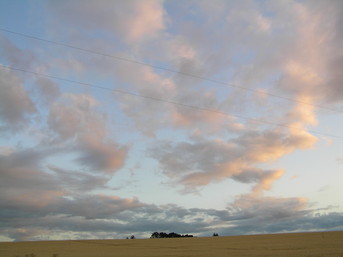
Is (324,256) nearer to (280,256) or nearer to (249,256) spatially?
(280,256)

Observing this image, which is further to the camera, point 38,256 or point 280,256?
point 38,256

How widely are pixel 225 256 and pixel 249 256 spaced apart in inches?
103

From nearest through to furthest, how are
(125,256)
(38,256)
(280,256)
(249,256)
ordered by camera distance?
(280,256) < (249,256) < (125,256) < (38,256)

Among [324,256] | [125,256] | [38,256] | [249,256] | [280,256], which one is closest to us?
[324,256]

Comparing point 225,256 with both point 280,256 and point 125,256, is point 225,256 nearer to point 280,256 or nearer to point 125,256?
point 280,256

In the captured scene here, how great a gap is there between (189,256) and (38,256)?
21.9 m

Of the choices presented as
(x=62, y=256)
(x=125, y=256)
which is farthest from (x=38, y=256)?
(x=125, y=256)

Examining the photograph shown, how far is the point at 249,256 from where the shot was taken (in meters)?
38.8

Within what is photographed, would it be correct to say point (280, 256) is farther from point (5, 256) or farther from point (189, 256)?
point (5, 256)

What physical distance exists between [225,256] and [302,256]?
8.54 metres

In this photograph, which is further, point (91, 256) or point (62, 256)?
point (62, 256)

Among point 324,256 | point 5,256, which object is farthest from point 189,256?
point 5,256

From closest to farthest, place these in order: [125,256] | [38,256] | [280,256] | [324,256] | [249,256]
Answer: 1. [324,256]
2. [280,256]
3. [249,256]
4. [125,256]
5. [38,256]

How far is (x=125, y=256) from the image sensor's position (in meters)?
44.5
